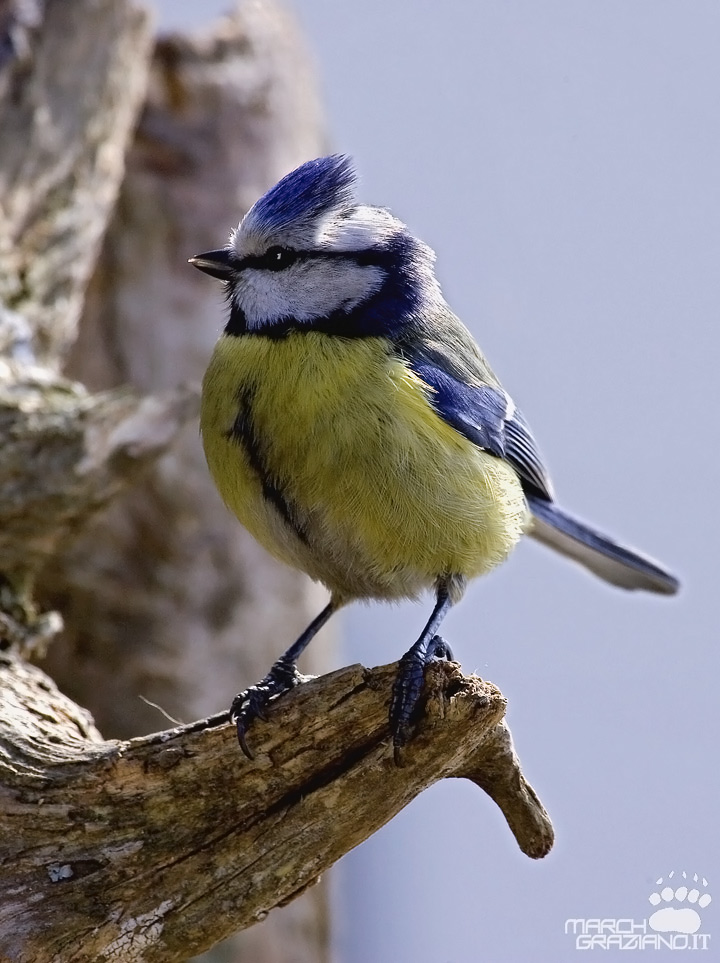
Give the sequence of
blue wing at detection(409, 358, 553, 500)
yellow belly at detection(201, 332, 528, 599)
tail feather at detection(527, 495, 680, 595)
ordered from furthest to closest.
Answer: tail feather at detection(527, 495, 680, 595) → blue wing at detection(409, 358, 553, 500) → yellow belly at detection(201, 332, 528, 599)

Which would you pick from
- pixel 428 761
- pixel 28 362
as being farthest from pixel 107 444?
pixel 428 761

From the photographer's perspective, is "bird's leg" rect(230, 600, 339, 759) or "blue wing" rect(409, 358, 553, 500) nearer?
"bird's leg" rect(230, 600, 339, 759)

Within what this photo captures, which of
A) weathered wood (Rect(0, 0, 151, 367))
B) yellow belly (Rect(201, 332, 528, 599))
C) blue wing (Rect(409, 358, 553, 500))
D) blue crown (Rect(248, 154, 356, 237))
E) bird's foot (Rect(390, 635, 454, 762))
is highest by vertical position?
weathered wood (Rect(0, 0, 151, 367))

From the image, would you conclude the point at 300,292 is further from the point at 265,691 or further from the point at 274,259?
the point at 265,691

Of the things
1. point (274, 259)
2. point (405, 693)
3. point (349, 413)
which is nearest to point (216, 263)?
point (274, 259)

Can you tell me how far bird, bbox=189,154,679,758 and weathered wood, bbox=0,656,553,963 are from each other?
0.09 m

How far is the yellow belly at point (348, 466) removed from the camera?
1.69 meters

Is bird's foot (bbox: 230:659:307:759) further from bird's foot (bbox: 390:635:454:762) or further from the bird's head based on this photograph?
the bird's head

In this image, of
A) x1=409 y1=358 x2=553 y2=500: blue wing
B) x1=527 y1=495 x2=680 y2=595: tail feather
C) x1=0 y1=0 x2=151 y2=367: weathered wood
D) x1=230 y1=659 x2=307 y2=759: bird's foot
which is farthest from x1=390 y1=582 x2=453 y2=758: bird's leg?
x1=0 y1=0 x2=151 y2=367: weathered wood

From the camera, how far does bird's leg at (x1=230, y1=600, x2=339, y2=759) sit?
1.58m

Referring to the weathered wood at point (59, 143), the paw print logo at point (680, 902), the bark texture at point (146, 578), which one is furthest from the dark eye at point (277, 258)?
the paw print logo at point (680, 902)

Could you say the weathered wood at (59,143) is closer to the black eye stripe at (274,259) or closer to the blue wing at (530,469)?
the black eye stripe at (274,259)

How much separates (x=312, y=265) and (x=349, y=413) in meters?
0.31

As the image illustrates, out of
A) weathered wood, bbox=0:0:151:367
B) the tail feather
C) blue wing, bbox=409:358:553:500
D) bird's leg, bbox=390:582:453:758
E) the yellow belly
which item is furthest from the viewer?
weathered wood, bbox=0:0:151:367
